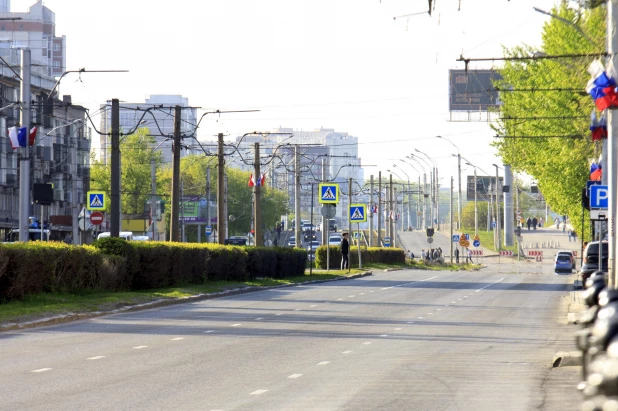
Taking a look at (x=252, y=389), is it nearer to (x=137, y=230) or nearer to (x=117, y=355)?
(x=117, y=355)

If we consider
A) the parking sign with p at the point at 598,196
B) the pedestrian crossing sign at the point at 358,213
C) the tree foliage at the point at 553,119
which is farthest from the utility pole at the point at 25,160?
the pedestrian crossing sign at the point at 358,213

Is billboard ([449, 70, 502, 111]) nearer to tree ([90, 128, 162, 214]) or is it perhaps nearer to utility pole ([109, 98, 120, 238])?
tree ([90, 128, 162, 214])

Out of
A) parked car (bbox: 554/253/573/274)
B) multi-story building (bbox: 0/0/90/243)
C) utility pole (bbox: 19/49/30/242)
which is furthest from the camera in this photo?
multi-story building (bbox: 0/0/90/243)

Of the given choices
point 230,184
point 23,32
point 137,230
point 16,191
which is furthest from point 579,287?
point 23,32

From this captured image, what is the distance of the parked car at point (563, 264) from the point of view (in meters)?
76.2

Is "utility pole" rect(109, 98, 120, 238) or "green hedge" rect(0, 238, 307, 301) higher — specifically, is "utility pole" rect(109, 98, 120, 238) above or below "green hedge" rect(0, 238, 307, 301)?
above

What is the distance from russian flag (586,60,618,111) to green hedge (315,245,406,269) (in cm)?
3842

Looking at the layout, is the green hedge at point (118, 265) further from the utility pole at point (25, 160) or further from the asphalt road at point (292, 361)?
the utility pole at point (25, 160)

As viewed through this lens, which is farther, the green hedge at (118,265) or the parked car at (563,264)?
the parked car at (563,264)

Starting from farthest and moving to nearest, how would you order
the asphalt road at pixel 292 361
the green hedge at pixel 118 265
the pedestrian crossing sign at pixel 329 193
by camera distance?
the pedestrian crossing sign at pixel 329 193 < the green hedge at pixel 118 265 < the asphalt road at pixel 292 361

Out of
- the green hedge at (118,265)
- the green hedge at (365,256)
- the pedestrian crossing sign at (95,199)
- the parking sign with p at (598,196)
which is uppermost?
the pedestrian crossing sign at (95,199)

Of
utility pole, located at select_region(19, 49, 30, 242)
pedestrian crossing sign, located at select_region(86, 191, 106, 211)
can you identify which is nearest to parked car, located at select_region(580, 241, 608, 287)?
utility pole, located at select_region(19, 49, 30, 242)

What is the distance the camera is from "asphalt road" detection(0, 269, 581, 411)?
436 inches

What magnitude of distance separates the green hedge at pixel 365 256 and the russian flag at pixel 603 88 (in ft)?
126
